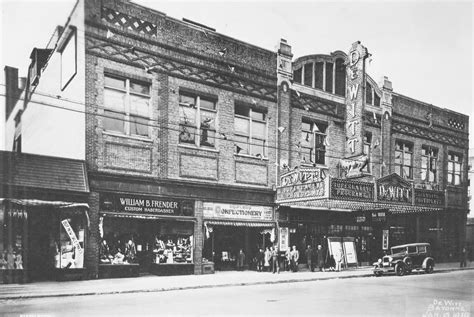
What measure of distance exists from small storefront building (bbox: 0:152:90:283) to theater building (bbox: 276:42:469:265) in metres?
10.0

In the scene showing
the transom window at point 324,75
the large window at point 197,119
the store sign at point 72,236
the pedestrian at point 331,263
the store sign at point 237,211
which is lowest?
the pedestrian at point 331,263

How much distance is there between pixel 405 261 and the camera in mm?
22938

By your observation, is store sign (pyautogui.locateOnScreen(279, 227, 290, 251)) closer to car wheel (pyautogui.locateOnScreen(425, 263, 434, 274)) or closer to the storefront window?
the storefront window

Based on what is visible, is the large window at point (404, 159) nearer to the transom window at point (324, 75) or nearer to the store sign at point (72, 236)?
the transom window at point (324, 75)

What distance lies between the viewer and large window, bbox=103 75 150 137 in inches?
742

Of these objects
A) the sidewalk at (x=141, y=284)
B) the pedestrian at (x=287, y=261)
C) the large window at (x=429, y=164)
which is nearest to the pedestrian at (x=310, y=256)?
the pedestrian at (x=287, y=261)

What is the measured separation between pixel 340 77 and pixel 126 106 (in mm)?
13597

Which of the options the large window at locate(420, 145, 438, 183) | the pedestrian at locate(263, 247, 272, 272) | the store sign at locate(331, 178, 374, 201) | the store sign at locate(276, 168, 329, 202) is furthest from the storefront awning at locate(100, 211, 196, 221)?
the large window at locate(420, 145, 438, 183)

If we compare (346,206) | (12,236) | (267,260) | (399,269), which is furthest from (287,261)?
(12,236)

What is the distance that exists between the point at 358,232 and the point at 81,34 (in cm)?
1869

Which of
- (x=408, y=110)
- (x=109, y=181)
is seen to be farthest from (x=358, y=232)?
(x=109, y=181)

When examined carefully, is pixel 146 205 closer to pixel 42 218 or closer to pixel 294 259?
pixel 42 218

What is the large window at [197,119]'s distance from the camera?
20.8m

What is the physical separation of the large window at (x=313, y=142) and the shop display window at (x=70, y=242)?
482 inches
